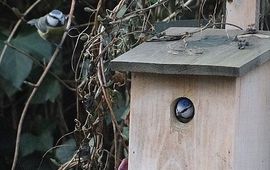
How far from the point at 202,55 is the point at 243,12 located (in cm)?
24

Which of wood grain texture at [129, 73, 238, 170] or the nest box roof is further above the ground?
the nest box roof

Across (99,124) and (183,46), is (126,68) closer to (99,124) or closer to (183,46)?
(183,46)

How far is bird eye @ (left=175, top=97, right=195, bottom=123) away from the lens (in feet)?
4.16

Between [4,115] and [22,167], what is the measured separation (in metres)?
0.26

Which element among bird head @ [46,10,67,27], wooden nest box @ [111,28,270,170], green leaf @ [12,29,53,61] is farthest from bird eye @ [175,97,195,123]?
green leaf @ [12,29,53,61]

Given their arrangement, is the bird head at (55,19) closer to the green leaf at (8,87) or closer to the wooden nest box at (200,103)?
the green leaf at (8,87)

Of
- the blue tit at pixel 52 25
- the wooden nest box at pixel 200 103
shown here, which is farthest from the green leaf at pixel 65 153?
the wooden nest box at pixel 200 103

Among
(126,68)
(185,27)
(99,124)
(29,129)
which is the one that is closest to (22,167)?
(29,129)

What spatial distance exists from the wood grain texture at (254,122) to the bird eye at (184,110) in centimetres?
9

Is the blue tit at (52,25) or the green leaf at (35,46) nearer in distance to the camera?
the blue tit at (52,25)

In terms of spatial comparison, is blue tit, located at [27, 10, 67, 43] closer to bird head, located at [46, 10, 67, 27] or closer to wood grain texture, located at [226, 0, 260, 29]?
bird head, located at [46, 10, 67, 27]

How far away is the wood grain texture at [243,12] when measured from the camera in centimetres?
143

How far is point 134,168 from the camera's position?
4.39 ft

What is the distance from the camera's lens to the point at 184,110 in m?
1.28
